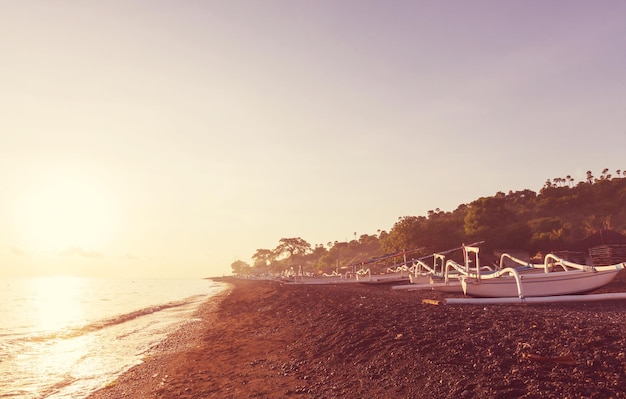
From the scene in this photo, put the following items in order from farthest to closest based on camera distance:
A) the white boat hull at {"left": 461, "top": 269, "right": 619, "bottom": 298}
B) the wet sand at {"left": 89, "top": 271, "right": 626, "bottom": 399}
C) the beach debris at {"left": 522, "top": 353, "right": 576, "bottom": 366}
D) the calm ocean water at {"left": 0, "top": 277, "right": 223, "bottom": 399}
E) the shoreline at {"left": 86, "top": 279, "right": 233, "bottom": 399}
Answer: the white boat hull at {"left": 461, "top": 269, "right": 619, "bottom": 298} → the calm ocean water at {"left": 0, "top": 277, "right": 223, "bottom": 399} → the shoreline at {"left": 86, "top": 279, "right": 233, "bottom": 399} → the beach debris at {"left": 522, "top": 353, "right": 576, "bottom": 366} → the wet sand at {"left": 89, "top": 271, "right": 626, "bottom": 399}

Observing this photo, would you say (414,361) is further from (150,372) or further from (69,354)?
(69,354)

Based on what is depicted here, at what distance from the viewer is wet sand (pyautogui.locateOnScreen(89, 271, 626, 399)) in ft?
22.2

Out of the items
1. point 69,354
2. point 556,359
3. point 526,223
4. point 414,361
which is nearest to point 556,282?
point 556,359

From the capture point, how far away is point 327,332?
13727 mm

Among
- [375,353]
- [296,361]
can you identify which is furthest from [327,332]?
[375,353]

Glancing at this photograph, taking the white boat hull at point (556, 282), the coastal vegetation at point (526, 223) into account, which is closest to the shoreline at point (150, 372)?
A: the white boat hull at point (556, 282)

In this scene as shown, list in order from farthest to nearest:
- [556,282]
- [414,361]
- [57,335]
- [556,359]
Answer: [57,335]
[556,282]
[414,361]
[556,359]

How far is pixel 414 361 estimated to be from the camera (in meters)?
8.60

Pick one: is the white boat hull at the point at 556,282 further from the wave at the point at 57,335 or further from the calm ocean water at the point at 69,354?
the wave at the point at 57,335

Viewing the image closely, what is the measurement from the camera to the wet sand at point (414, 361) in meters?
6.77

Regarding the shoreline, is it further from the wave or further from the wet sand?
the wave

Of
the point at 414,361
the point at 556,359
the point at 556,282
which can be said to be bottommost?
the point at 414,361

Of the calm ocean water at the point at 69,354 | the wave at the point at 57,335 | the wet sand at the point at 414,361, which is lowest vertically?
the calm ocean water at the point at 69,354

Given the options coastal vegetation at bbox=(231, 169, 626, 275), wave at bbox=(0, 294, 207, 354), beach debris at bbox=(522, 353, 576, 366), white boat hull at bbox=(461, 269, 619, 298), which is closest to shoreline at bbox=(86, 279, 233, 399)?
wave at bbox=(0, 294, 207, 354)
